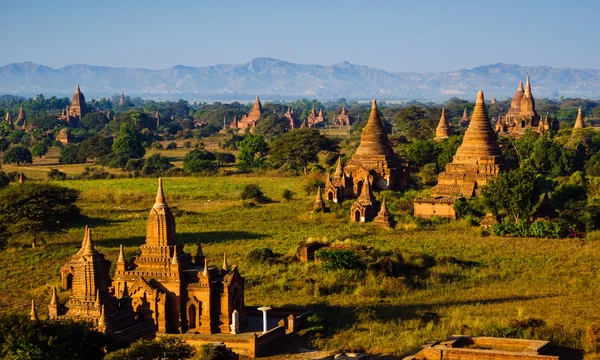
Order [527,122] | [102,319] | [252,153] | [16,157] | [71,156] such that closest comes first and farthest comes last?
[102,319] < [252,153] < [16,157] < [71,156] < [527,122]

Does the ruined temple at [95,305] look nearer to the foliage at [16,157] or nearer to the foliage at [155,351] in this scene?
the foliage at [155,351]

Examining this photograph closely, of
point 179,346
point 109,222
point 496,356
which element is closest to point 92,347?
point 179,346

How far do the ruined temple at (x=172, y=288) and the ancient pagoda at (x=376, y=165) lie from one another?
101 feet

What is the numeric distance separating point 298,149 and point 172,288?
52.5 meters

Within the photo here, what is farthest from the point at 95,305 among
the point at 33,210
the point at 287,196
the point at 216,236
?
the point at 287,196

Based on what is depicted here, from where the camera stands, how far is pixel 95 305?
24000mm

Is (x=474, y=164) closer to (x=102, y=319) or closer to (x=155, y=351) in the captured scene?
(x=102, y=319)

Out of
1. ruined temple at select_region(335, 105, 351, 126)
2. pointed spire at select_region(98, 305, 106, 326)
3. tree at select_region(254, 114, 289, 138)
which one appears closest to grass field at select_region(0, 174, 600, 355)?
pointed spire at select_region(98, 305, 106, 326)

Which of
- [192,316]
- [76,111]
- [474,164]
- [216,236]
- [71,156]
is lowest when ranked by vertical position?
[216,236]

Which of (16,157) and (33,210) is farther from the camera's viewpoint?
(16,157)

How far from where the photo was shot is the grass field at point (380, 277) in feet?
90.8

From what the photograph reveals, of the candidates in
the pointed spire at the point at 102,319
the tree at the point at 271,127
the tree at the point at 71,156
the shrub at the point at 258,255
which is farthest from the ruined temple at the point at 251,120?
the pointed spire at the point at 102,319

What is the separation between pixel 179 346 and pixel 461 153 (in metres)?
36.1

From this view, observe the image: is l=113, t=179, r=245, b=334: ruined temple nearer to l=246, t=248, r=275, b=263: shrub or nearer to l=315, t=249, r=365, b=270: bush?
l=315, t=249, r=365, b=270: bush
